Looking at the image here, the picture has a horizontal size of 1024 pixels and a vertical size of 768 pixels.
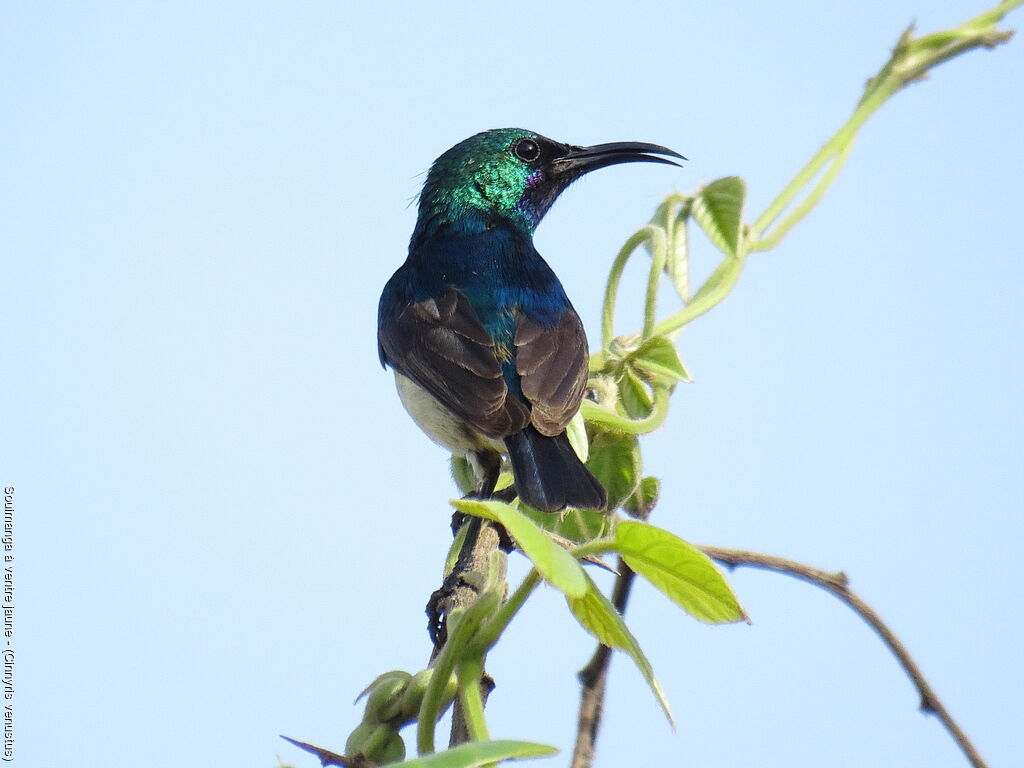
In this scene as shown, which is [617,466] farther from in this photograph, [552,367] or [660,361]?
[552,367]

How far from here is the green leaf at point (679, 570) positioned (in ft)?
5.16

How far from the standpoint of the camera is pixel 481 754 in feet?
4.33

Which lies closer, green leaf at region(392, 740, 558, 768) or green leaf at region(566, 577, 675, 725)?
green leaf at region(392, 740, 558, 768)

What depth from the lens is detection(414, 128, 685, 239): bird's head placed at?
586 cm

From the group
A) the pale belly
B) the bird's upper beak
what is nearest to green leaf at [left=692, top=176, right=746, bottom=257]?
the pale belly

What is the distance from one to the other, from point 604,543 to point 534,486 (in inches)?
60.6

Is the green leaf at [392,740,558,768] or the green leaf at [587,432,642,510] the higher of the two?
the green leaf at [587,432,642,510]

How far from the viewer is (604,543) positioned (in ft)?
5.35

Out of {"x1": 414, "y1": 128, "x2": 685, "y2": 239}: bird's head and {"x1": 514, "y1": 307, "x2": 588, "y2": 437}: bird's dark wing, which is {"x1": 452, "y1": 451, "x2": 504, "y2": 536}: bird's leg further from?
{"x1": 414, "y1": 128, "x2": 685, "y2": 239}: bird's head

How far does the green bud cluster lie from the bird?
3.57 ft

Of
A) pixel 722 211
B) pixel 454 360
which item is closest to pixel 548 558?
pixel 722 211

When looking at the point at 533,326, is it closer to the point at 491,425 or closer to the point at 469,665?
the point at 491,425

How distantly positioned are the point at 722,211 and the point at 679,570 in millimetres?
1243

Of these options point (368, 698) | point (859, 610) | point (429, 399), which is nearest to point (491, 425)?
point (429, 399)
